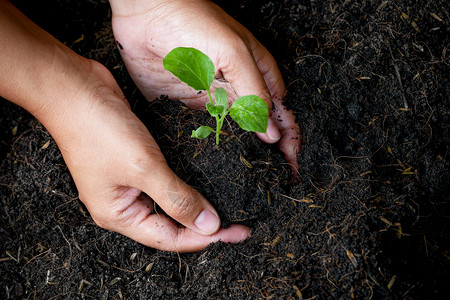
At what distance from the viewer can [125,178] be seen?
1211 millimetres

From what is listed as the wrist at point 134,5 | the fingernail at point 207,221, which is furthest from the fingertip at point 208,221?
the wrist at point 134,5

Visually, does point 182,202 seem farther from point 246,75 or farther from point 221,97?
point 246,75

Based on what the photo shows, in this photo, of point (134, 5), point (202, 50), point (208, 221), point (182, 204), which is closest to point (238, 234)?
point (208, 221)

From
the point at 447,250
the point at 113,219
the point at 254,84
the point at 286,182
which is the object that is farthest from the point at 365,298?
the point at 113,219

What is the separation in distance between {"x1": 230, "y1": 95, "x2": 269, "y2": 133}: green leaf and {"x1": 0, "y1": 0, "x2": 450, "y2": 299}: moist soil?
0.69 ft

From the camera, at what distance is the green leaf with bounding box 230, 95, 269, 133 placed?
1048mm

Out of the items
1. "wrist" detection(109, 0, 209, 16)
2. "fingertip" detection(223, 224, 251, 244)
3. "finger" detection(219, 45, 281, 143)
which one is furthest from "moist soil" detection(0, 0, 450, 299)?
"wrist" detection(109, 0, 209, 16)

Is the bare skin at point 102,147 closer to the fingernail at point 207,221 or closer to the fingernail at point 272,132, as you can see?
the fingernail at point 207,221

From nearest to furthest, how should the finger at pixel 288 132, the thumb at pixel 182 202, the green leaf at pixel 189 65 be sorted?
1. the green leaf at pixel 189 65
2. the thumb at pixel 182 202
3. the finger at pixel 288 132

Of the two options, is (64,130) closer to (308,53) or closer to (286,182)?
(286,182)

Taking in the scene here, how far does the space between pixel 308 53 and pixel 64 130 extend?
36.4 inches

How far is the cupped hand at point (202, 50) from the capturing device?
125 cm

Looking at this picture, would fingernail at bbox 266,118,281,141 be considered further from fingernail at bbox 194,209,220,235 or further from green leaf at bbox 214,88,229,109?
fingernail at bbox 194,209,220,235

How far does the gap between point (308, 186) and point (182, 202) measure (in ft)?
1.36
